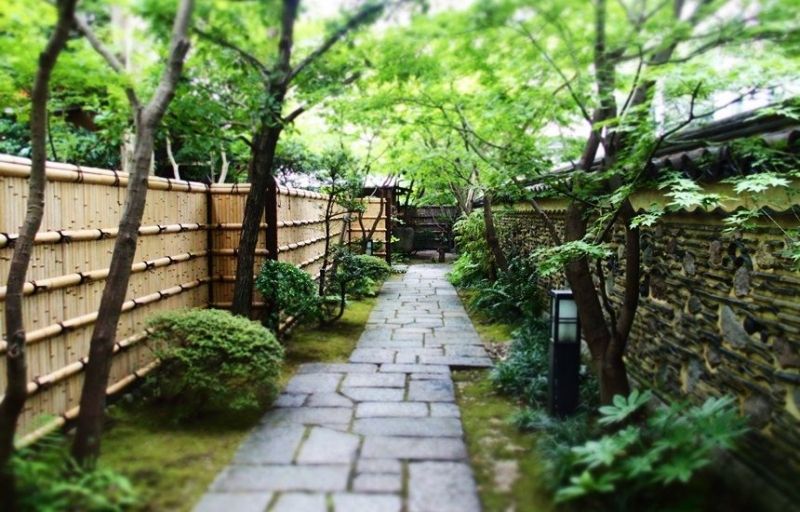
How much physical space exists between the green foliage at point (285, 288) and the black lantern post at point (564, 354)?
303 centimetres

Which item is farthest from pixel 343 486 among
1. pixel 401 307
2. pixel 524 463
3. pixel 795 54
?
pixel 401 307

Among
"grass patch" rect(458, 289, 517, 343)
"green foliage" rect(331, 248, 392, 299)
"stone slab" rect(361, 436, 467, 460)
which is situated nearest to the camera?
"stone slab" rect(361, 436, 467, 460)

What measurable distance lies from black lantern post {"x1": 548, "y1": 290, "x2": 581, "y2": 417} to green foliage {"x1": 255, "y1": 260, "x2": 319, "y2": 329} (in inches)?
119

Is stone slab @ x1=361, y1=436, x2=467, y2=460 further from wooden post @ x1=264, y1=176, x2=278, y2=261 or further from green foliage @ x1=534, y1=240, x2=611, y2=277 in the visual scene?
wooden post @ x1=264, y1=176, x2=278, y2=261

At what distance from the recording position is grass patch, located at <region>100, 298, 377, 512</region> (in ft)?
10.0

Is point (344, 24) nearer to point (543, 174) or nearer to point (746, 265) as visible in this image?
point (543, 174)

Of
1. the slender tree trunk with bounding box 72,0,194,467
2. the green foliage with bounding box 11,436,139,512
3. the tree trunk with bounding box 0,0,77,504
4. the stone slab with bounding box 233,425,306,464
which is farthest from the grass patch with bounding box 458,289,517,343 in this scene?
the tree trunk with bounding box 0,0,77,504

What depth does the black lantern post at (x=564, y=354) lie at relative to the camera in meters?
4.17

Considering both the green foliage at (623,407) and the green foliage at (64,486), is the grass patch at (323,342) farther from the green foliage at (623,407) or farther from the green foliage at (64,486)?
the green foliage at (623,407)

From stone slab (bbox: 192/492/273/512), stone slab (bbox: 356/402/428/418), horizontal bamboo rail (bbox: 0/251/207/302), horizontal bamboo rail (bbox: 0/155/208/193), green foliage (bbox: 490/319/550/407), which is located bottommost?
stone slab (bbox: 356/402/428/418)

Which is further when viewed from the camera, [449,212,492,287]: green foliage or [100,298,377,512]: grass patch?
[449,212,492,287]: green foliage

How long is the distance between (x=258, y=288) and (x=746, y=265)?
4.55 meters

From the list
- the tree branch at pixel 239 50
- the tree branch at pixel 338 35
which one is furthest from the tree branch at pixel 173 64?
the tree branch at pixel 338 35

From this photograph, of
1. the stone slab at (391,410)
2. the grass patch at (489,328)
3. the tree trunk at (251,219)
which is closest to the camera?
the stone slab at (391,410)
